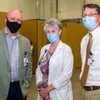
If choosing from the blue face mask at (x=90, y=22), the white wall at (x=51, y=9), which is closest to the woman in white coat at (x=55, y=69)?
the blue face mask at (x=90, y=22)

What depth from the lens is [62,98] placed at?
263 centimetres

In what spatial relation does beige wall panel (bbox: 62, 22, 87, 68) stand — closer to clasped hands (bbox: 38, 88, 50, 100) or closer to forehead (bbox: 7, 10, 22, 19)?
forehead (bbox: 7, 10, 22, 19)

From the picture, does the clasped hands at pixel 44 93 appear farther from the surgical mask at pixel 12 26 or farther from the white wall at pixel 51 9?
the white wall at pixel 51 9

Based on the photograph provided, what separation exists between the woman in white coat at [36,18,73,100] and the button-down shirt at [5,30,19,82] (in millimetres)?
273

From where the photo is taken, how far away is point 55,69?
264cm

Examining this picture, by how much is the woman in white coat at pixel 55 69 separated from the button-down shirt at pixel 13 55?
10.8 inches

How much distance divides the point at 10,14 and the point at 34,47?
17.6ft

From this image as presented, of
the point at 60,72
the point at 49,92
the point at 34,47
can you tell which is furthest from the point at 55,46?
the point at 34,47

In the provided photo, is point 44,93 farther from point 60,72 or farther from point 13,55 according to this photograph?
point 13,55

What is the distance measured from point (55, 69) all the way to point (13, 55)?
534mm

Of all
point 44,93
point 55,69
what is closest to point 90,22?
point 55,69

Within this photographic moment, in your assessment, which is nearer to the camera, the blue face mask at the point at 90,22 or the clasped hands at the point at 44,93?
the blue face mask at the point at 90,22

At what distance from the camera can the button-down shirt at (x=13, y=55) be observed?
9.21 feet

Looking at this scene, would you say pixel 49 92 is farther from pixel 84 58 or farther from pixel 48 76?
pixel 84 58
